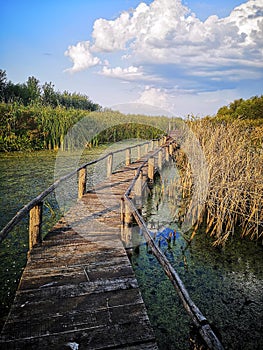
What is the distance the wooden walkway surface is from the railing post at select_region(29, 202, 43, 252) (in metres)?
0.12

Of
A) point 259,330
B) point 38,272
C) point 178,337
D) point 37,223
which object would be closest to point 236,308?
point 259,330

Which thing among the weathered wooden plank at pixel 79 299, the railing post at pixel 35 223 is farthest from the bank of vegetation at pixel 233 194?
the railing post at pixel 35 223

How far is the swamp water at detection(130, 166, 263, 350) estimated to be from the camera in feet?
9.39

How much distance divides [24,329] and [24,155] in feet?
35.8

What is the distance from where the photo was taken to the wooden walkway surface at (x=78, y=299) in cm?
214

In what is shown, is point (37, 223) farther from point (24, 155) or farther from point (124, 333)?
point (24, 155)

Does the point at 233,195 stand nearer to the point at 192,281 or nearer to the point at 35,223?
the point at 192,281

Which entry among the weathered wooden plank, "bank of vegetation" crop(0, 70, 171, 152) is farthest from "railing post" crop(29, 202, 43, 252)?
"bank of vegetation" crop(0, 70, 171, 152)

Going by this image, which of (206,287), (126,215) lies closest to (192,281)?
(206,287)

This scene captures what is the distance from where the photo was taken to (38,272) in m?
3.12

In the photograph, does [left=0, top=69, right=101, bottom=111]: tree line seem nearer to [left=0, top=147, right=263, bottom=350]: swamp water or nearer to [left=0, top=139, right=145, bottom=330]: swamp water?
[left=0, top=139, right=145, bottom=330]: swamp water

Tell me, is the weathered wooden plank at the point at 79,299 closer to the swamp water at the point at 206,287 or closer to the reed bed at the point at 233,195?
the swamp water at the point at 206,287

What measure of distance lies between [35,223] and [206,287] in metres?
2.33

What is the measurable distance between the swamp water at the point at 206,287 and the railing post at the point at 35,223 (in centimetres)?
144
